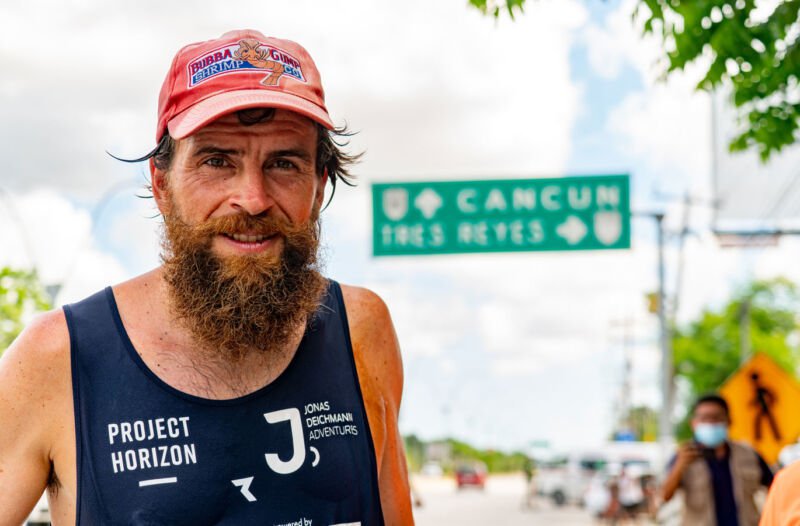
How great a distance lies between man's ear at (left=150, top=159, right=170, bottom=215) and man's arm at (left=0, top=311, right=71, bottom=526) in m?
0.36

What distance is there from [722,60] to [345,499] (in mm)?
4687

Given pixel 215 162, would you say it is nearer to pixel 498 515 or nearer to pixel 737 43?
pixel 737 43

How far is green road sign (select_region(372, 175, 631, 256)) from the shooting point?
14984 millimetres

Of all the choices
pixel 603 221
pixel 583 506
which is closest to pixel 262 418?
pixel 603 221

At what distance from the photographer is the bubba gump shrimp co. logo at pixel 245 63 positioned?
1.94 m

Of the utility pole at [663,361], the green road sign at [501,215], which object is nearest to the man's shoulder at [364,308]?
the green road sign at [501,215]

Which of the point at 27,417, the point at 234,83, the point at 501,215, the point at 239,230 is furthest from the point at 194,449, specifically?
the point at 501,215

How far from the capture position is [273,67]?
1963 millimetres

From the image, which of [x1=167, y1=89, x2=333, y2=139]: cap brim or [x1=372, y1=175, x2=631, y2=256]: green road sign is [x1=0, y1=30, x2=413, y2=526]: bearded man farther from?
[x1=372, y1=175, x2=631, y2=256]: green road sign

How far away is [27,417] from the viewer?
5.84 feet

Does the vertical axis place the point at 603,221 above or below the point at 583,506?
above

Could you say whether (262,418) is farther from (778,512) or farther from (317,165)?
(778,512)

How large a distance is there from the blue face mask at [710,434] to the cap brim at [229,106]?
605cm

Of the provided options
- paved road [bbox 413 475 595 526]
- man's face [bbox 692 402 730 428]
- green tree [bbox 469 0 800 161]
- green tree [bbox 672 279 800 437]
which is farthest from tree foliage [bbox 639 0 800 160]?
green tree [bbox 672 279 800 437]
